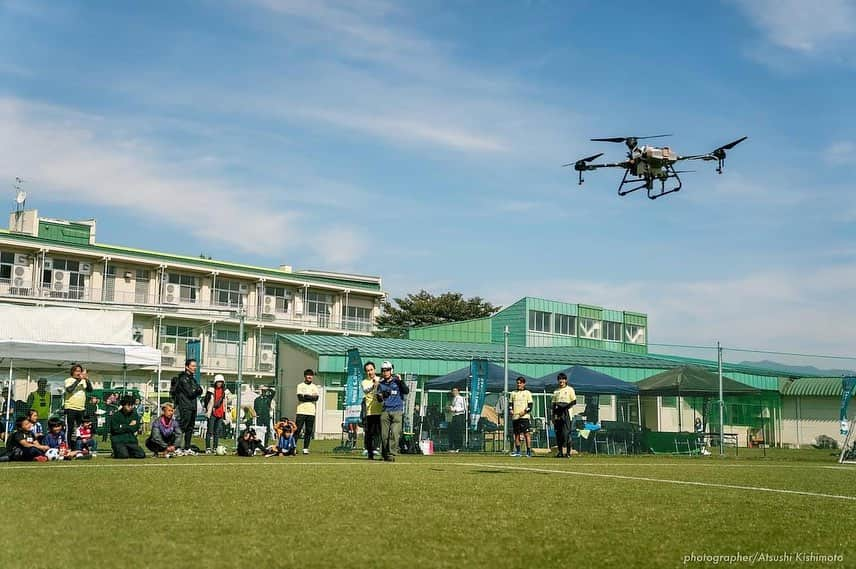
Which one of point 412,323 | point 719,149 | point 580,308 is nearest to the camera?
point 719,149

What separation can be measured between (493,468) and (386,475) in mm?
3029

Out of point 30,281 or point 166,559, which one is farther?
point 30,281

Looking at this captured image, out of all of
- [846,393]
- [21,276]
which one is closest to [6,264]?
[21,276]

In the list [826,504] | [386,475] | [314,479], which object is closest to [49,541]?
[314,479]

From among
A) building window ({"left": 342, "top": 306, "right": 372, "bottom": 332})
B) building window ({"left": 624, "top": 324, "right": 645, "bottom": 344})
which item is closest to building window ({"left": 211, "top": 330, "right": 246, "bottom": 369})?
building window ({"left": 342, "top": 306, "right": 372, "bottom": 332})

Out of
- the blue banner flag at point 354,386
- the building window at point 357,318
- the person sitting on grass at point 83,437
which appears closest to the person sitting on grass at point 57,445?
the person sitting on grass at point 83,437

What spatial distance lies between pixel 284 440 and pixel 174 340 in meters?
44.1

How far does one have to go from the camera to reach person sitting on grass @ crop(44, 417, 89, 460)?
1723 cm

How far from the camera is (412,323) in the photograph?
3083 inches

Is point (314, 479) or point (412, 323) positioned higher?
point (412, 323)

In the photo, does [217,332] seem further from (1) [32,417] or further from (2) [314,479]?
(2) [314,479]

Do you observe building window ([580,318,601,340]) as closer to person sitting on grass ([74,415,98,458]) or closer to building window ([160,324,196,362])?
building window ([160,324,196,362])

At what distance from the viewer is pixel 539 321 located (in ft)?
212

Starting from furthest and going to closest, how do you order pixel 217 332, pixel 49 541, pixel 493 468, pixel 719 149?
pixel 217 332 → pixel 719 149 → pixel 493 468 → pixel 49 541
